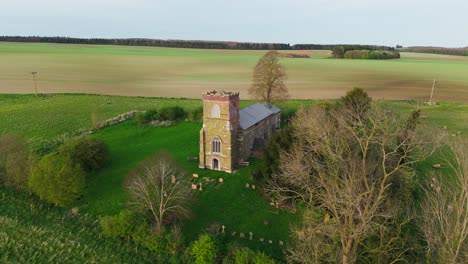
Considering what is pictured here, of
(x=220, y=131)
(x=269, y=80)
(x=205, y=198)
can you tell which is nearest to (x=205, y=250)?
(x=205, y=198)

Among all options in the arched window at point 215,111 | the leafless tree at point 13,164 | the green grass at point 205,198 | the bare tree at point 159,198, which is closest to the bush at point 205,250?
the green grass at point 205,198

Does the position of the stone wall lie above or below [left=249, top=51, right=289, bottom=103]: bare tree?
below

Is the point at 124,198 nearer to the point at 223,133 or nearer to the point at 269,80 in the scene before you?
the point at 223,133

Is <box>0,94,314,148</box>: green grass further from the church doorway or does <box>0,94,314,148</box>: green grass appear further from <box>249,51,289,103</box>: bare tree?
the church doorway

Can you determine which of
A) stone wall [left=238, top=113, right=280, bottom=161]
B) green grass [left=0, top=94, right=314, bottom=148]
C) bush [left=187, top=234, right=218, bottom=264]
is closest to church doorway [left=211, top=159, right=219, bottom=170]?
stone wall [left=238, top=113, right=280, bottom=161]

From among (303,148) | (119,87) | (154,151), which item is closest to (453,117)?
(303,148)

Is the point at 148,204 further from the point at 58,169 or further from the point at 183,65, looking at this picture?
the point at 183,65
